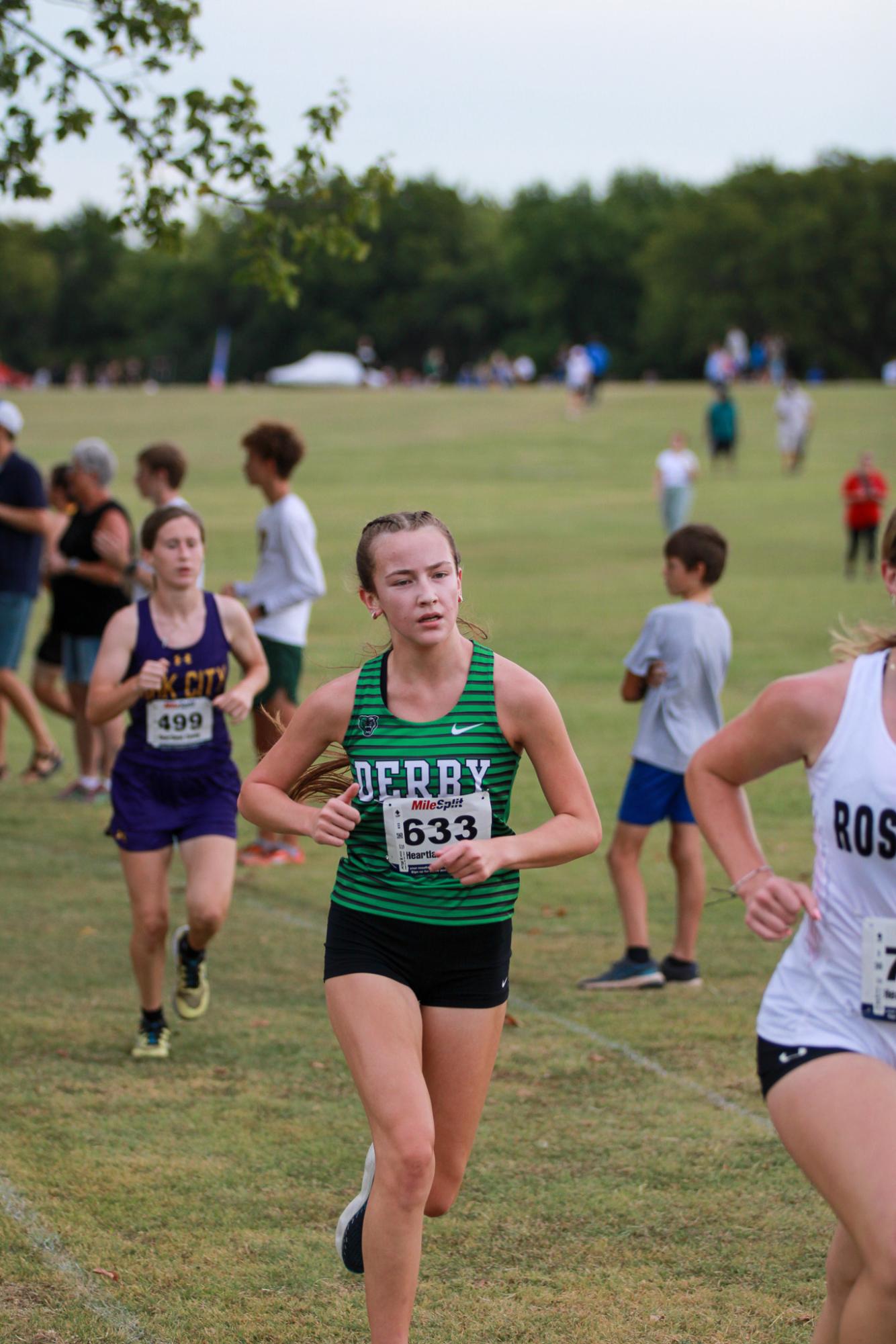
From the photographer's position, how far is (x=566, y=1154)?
17.6 ft

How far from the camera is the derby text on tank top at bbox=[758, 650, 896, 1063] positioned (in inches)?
122

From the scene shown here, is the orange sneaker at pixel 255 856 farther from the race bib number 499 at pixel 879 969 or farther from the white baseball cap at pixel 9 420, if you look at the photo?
the race bib number 499 at pixel 879 969

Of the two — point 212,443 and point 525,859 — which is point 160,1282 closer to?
point 525,859

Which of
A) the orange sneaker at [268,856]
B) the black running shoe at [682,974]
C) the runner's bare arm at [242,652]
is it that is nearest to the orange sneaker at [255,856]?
the orange sneaker at [268,856]

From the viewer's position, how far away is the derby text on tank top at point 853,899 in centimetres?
311

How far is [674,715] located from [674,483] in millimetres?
19293

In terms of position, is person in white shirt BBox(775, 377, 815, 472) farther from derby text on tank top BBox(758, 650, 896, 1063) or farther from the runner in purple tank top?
derby text on tank top BBox(758, 650, 896, 1063)

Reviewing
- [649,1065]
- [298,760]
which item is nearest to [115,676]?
[298,760]

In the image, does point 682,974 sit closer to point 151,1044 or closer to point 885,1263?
point 151,1044

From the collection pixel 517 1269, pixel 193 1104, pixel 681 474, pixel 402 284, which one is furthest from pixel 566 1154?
pixel 402 284

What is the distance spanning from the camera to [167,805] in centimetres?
617

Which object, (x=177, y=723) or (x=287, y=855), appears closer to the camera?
(x=177, y=723)

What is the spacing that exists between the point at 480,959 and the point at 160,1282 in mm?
1387

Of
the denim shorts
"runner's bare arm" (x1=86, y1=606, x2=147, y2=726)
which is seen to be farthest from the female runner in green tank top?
the denim shorts
